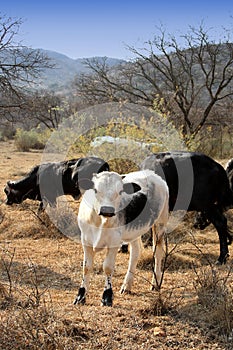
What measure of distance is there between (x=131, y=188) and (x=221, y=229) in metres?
2.51

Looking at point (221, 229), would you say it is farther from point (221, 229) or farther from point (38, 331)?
point (38, 331)

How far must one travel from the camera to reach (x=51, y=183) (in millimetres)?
9398

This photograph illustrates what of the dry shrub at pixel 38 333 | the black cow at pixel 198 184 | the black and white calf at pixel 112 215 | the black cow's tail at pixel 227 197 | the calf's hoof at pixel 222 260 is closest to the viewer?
the dry shrub at pixel 38 333

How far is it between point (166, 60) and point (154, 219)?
13.4 meters

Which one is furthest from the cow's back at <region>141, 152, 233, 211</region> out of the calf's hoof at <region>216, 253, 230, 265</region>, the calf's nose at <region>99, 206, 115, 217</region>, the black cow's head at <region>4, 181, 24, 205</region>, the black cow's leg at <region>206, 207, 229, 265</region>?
the black cow's head at <region>4, 181, 24, 205</region>

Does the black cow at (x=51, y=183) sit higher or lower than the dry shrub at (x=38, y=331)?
higher

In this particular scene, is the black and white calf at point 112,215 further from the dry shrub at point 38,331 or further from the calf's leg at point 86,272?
the dry shrub at point 38,331

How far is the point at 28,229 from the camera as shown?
8273 millimetres

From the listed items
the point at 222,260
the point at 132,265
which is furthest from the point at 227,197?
the point at 132,265

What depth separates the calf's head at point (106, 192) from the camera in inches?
178

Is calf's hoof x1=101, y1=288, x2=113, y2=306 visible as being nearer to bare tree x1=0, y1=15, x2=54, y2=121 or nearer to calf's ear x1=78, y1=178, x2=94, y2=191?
calf's ear x1=78, y1=178, x2=94, y2=191

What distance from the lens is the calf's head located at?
451cm

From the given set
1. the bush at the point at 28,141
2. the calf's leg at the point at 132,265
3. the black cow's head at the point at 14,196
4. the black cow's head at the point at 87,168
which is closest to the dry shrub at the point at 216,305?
the calf's leg at the point at 132,265

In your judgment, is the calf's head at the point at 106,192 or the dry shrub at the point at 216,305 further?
the calf's head at the point at 106,192
